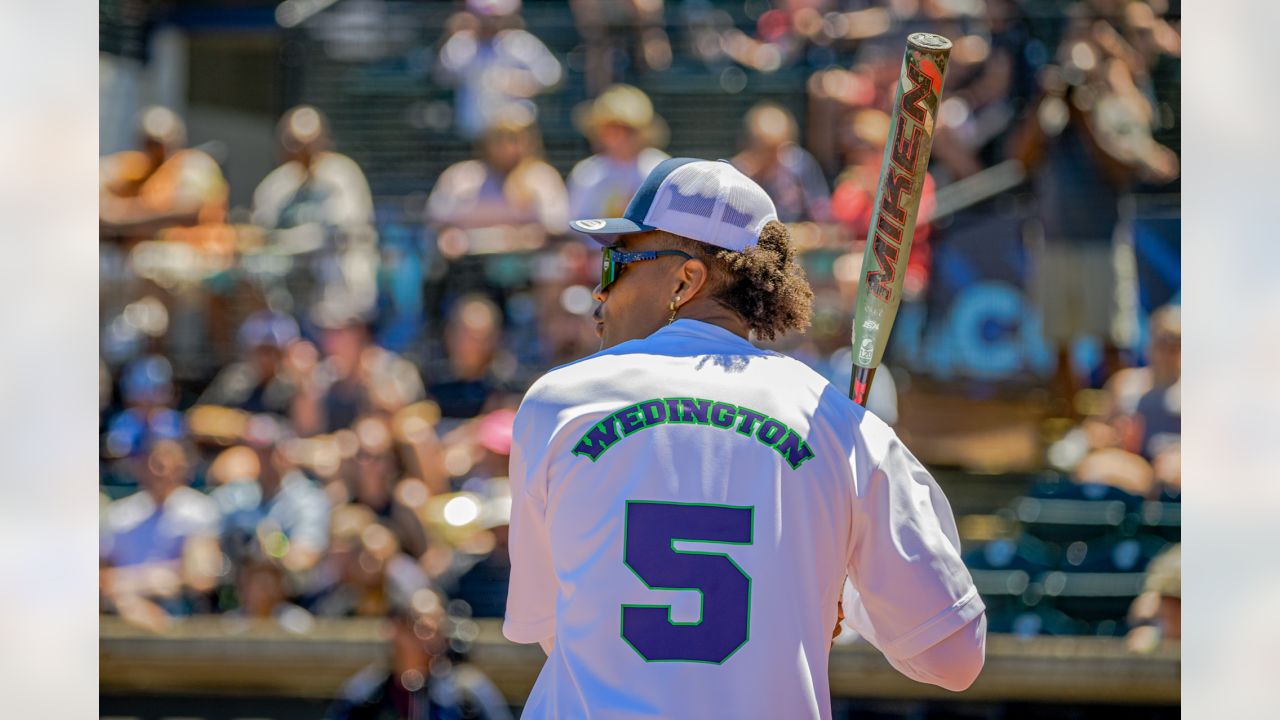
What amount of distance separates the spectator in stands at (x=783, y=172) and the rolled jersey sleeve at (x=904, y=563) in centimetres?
423

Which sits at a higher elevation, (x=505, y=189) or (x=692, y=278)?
(x=692, y=278)

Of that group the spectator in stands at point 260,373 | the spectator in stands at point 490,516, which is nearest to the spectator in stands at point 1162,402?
the spectator in stands at point 490,516

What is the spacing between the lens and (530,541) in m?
2.13

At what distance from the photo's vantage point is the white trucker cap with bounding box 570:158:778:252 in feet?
7.12

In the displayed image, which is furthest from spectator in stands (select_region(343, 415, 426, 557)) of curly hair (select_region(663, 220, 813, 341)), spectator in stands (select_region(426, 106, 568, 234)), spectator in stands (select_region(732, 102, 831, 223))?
curly hair (select_region(663, 220, 813, 341))

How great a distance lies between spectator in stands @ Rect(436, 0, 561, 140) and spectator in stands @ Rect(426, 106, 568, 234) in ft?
0.75

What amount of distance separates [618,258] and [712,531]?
1.56ft

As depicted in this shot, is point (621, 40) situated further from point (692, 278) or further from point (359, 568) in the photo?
point (692, 278)

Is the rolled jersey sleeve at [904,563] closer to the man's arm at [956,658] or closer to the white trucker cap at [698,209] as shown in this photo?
the man's arm at [956,658]

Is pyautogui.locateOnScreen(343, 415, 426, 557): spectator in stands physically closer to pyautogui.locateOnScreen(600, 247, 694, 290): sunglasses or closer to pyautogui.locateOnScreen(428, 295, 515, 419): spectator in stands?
pyautogui.locateOnScreen(428, 295, 515, 419): spectator in stands

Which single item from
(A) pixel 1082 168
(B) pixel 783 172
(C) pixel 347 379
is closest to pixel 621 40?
(B) pixel 783 172

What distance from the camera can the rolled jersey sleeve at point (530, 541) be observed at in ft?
6.83
